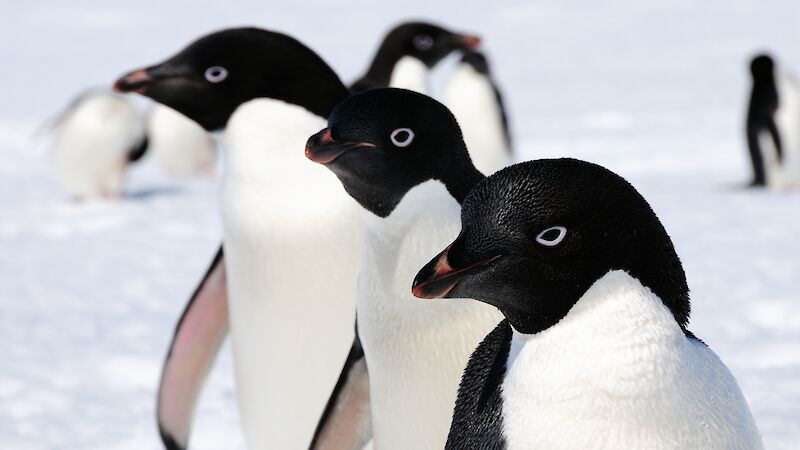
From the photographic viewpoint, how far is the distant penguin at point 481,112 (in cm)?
651

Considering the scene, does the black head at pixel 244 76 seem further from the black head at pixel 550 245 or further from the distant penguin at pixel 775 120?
the distant penguin at pixel 775 120

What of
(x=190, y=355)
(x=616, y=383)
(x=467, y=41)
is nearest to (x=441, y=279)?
(x=616, y=383)

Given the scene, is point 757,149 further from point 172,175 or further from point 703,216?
point 172,175

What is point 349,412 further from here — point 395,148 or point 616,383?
point 616,383

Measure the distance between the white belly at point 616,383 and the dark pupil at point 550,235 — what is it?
80 mm

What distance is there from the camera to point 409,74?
5625 millimetres

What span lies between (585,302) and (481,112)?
5.10 m

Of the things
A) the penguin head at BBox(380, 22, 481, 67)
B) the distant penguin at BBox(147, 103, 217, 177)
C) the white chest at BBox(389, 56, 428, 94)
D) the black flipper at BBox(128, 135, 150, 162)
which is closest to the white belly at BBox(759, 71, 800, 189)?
the penguin head at BBox(380, 22, 481, 67)

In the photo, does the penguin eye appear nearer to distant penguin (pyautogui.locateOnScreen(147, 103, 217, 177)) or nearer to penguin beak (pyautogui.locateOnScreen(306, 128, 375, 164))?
penguin beak (pyautogui.locateOnScreen(306, 128, 375, 164))

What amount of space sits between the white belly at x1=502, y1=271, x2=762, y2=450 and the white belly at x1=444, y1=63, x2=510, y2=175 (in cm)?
485

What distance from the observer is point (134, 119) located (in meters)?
8.88

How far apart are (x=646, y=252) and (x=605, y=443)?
24 cm

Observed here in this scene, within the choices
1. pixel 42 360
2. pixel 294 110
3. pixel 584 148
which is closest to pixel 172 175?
pixel 584 148

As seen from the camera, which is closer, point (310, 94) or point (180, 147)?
point (310, 94)
